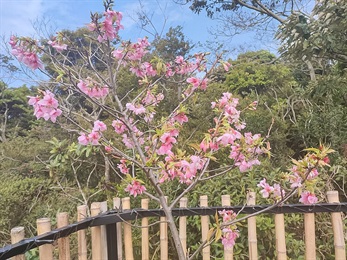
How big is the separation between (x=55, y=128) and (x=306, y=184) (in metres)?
4.35

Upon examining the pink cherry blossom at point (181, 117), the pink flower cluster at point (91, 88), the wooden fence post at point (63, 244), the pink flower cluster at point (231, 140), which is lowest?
the wooden fence post at point (63, 244)

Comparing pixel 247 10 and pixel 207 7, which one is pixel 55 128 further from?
pixel 247 10

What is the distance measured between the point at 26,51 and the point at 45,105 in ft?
1.02

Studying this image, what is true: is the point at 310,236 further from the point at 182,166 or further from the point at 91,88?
the point at 91,88

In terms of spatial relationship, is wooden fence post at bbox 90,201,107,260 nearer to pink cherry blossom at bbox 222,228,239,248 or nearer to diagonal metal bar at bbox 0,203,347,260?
diagonal metal bar at bbox 0,203,347,260

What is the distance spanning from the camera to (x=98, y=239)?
51.3 inches

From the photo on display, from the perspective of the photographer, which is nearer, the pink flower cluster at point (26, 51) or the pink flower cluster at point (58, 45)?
the pink flower cluster at point (26, 51)

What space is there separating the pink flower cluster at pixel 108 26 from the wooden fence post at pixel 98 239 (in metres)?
0.74

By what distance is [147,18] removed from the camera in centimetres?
548

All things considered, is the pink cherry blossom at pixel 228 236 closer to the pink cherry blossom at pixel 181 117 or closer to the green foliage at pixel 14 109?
the pink cherry blossom at pixel 181 117

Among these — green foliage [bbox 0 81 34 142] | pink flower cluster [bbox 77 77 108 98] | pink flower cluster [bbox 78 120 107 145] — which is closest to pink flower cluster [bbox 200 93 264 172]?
pink flower cluster [bbox 78 120 107 145]

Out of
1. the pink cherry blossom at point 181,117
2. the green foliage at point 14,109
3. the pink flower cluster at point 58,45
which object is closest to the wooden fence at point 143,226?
the pink cherry blossom at point 181,117

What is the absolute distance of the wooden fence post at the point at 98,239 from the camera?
1294 mm

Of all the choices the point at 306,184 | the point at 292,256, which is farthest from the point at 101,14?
the point at 292,256
